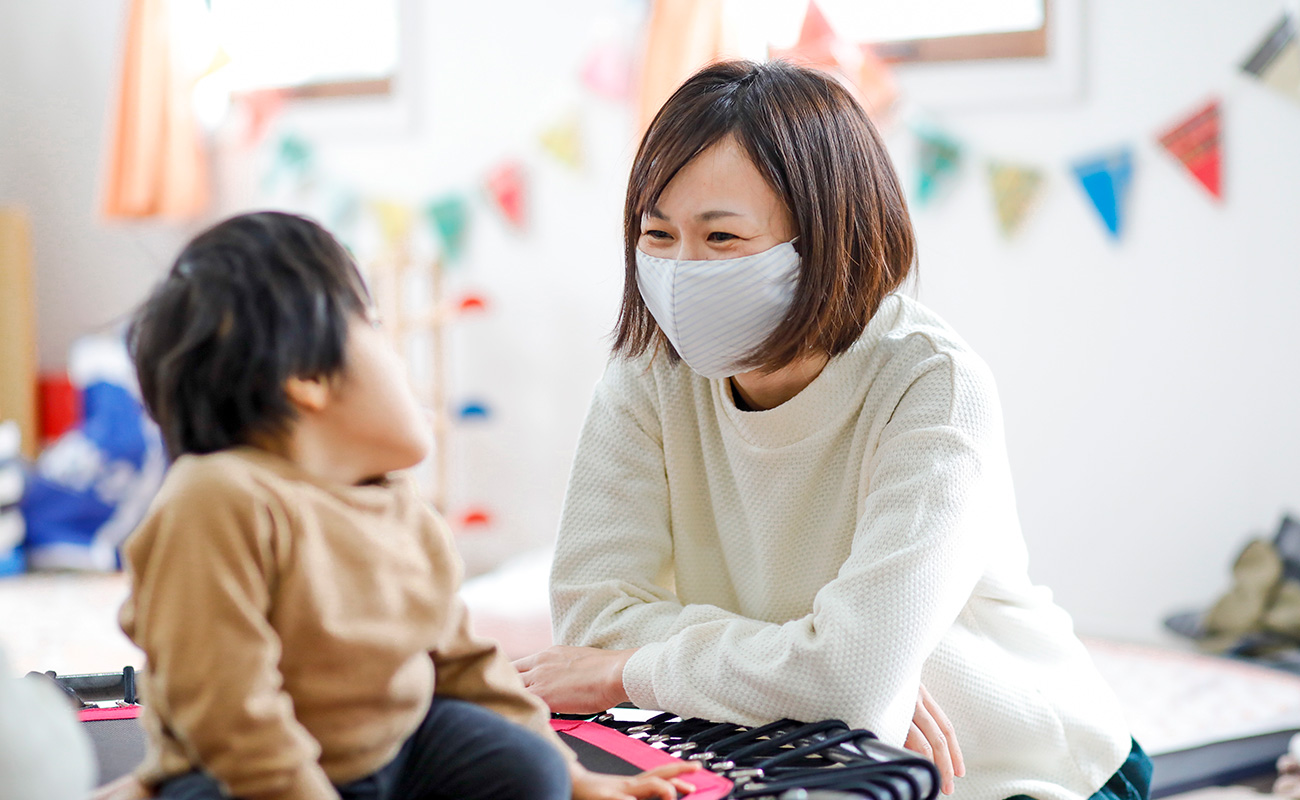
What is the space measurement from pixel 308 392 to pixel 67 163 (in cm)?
487

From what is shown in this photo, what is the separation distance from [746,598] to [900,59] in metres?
2.25

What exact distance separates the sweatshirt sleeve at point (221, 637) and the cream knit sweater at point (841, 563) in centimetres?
47

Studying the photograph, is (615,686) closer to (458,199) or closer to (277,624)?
(277,624)

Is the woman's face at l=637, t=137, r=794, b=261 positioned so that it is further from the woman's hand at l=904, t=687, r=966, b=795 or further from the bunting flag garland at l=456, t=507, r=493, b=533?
the bunting flag garland at l=456, t=507, r=493, b=533

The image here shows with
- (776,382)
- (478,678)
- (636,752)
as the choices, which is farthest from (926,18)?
(478,678)

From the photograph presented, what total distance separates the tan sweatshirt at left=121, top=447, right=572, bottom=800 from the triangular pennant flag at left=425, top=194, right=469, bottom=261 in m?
3.45

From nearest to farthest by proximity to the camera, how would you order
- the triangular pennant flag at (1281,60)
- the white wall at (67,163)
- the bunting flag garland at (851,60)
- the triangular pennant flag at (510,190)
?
the triangular pennant flag at (1281,60) → the bunting flag garland at (851,60) → the triangular pennant flag at (510,190) → the white wall at (67,163)

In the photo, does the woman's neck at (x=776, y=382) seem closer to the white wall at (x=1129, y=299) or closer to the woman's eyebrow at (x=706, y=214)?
the woman's eyebrow at (x=706, y=214)

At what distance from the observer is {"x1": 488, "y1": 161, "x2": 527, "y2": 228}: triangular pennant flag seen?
3.86m

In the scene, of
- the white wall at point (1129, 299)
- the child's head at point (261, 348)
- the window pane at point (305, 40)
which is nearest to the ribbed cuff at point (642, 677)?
the child's head at point (261, 348)

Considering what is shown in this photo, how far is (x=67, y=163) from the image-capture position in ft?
16.0

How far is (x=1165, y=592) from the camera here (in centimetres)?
285

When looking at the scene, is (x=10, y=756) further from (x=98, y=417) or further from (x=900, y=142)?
(x=98, y=417)

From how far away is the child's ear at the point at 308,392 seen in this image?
62 cm
